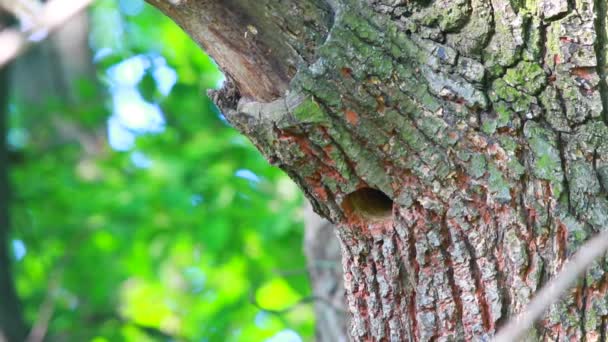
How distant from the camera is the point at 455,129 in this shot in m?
1.51

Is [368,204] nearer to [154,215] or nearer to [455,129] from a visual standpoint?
[455,129]

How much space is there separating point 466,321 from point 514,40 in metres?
0.51

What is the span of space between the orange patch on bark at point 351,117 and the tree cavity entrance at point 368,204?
0.15 meters

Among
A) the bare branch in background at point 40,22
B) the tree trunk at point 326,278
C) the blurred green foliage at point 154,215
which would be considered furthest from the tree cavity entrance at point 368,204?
the blurred green foliage at point 154,215

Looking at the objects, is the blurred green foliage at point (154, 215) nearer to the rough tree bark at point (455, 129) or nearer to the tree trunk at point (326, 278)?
the tree trunk at point (326, 278)

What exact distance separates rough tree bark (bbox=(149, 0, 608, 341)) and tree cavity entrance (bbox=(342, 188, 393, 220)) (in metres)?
0.04

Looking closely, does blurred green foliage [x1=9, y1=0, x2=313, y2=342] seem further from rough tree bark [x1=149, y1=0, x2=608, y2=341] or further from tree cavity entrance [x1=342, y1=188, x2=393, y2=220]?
rough tree bark [x1=149, y1=0, x2=608, y2=341]

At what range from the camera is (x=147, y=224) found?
5.27 meters

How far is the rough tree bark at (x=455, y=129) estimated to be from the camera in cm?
150

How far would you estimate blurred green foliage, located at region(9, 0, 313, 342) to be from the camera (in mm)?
4816

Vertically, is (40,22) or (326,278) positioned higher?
(40,22)

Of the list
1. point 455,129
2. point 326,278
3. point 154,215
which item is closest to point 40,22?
point 455,129

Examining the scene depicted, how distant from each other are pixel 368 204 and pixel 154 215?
3722 mm

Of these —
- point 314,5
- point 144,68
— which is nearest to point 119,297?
point 144,68
